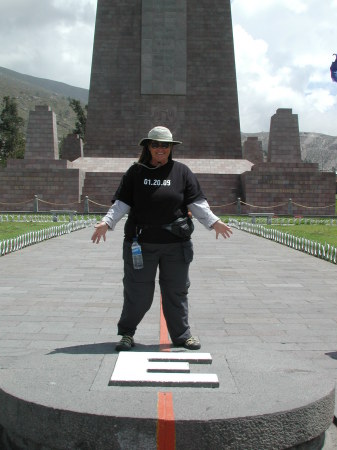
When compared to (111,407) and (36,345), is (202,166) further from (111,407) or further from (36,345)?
(111,407)

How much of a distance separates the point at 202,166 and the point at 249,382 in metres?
27.9

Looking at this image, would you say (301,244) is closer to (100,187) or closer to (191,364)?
(191,364)

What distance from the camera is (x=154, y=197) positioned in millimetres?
4191

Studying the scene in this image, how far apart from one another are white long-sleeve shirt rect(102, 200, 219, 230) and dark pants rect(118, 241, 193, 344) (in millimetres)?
250

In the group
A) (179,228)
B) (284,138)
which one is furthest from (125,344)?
(284,138)

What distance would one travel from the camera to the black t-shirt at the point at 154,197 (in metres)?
4.20

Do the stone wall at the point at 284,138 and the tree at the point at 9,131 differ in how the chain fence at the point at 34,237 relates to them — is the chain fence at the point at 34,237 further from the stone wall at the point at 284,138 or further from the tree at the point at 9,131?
the tree at the point at 9,131

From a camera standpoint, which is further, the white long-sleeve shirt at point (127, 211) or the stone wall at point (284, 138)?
the stone wall at point (284, 138)

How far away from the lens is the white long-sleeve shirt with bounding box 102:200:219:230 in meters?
4.32

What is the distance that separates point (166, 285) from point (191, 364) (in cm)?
95

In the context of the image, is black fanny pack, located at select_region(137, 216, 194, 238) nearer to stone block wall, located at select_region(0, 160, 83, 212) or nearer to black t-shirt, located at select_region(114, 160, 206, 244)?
black t-shirt, located at select_region(114, 160, 206, 244)

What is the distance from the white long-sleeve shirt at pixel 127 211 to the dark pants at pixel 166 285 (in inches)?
9.8

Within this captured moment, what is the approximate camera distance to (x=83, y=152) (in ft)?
107

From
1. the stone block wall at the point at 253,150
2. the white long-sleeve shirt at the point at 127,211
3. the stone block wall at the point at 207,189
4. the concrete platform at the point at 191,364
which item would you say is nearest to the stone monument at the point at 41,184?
the stone block wall at the point at 207,189
